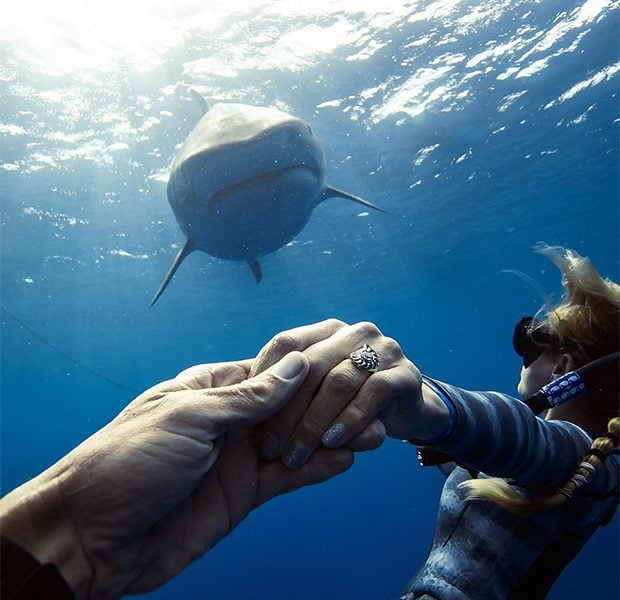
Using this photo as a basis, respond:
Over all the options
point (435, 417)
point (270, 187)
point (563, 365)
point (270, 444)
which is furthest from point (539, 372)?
point (270, 187)

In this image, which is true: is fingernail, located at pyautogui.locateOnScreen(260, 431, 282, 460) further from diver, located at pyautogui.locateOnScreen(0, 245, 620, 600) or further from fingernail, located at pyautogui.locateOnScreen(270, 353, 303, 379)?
fingernail, located at pyautogui.locateOnScreen(270, 353, 303, 379)

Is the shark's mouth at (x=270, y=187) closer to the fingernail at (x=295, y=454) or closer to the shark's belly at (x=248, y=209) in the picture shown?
the shark's belly at (x=248, y=209)

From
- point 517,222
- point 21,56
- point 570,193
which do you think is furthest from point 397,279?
point 21,56

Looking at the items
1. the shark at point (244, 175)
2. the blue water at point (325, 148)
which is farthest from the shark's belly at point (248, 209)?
the blue water at point (325, 148)

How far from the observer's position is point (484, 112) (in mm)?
14289

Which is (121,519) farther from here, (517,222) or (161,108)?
(517,222)

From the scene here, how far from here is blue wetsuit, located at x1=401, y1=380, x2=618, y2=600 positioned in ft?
6.44

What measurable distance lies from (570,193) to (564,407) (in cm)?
2428

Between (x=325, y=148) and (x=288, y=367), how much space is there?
13.1 meters

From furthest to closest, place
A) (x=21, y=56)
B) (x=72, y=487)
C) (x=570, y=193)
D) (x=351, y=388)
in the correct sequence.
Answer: (x=570, y=193)
(x=21, y=56)
(x=351, y=388)
(x=72, y=487)

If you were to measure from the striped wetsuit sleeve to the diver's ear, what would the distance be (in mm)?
734

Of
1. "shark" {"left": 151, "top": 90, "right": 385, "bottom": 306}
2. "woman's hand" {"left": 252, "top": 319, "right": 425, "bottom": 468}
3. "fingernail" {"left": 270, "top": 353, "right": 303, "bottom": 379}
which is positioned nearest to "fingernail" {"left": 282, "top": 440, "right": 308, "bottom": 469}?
"woman's hand" {"left": 252, "top": 319, "right": 425, "bottom": 468}

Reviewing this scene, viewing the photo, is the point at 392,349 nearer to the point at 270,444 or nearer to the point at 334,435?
the point at 334,435

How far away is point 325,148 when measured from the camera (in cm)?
1368
